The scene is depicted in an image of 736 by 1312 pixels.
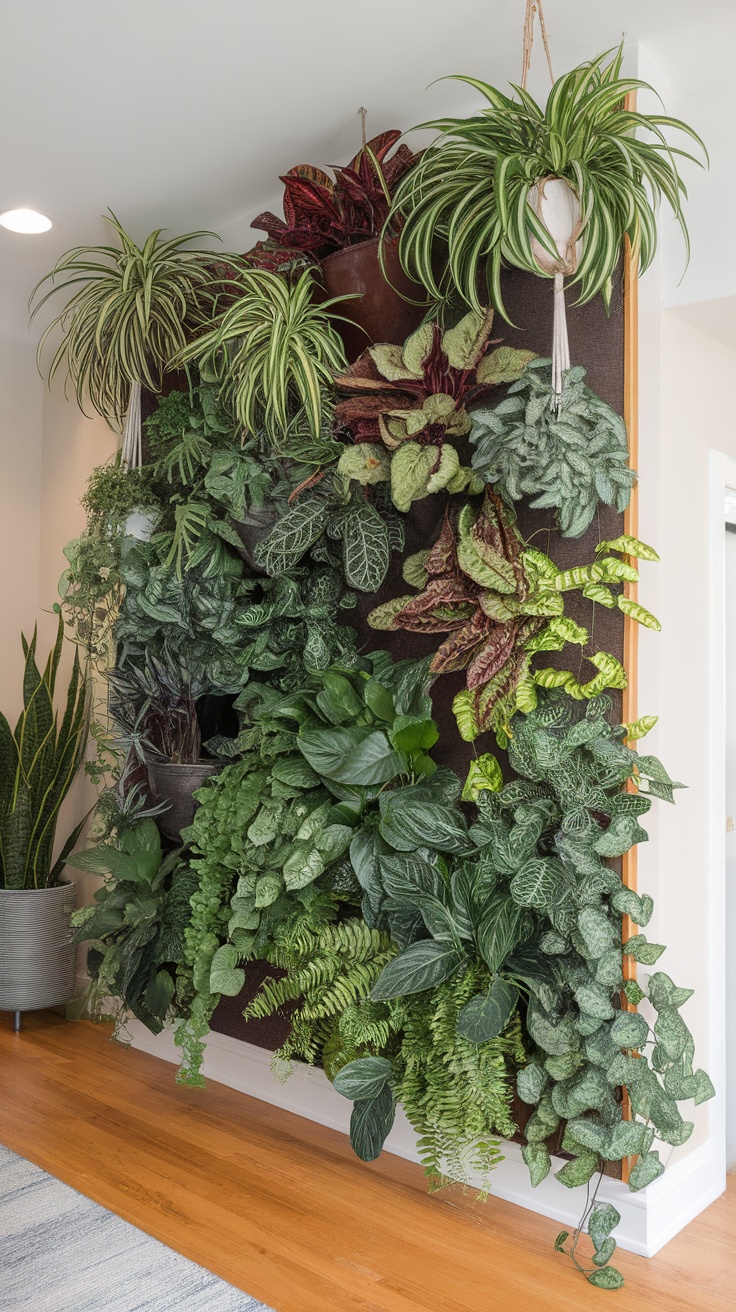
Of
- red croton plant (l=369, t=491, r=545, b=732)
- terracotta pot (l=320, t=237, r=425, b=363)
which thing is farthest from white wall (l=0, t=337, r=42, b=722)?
red croton plant (l=369, t=491, r=545, b=732)

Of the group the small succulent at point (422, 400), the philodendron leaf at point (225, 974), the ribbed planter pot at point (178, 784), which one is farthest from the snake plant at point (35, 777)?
the small succulent at point (422, 400)

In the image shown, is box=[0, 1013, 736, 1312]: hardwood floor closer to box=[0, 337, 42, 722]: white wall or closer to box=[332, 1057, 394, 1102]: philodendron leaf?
box=[332, 1057, 394, 1102]: philodendron leaf

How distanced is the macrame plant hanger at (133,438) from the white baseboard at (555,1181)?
192cm

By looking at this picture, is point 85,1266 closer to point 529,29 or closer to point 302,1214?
point 302,1214

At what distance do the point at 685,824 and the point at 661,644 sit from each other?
1.54 ft

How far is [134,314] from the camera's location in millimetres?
3092

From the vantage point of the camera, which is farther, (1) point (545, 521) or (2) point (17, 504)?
(2) point (17, 504)

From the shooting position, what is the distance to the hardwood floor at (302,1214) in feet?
6.91

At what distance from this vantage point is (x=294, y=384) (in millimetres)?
2715

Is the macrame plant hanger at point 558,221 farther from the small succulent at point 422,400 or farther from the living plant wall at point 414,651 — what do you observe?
the small succulent at point 422,400

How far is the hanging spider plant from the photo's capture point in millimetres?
3057

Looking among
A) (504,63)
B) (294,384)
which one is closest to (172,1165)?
(294,384)

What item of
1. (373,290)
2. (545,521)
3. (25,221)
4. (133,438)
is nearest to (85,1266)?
(545,521)

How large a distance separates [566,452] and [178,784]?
1.49 meters
